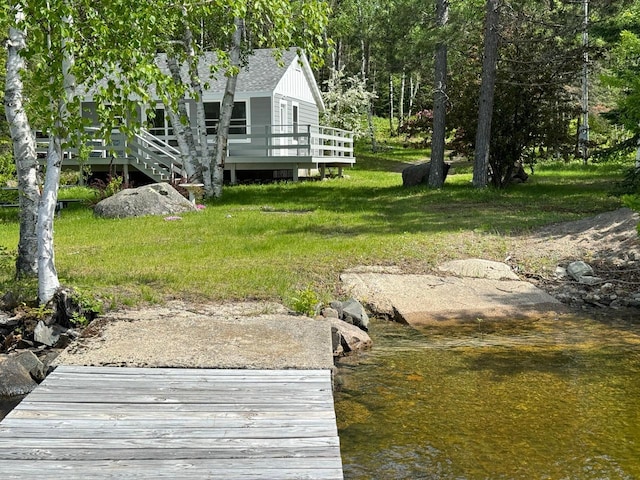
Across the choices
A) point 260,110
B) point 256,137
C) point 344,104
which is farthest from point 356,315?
point 344,104

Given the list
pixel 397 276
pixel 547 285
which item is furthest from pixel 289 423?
pixel 547 285

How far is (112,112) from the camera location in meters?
6.81

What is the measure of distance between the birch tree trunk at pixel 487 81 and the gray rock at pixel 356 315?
1302 cm

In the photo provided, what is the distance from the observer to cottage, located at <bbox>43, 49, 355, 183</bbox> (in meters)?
25.0

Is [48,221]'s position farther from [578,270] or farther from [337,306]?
[578,270]

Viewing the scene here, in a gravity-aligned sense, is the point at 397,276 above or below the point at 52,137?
below

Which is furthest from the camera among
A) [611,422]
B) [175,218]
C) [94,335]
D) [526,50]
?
[526,50]

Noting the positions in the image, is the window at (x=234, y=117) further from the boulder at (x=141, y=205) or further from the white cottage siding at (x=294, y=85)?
the boulder at (x=141, y=205)

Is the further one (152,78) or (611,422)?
(152,78)

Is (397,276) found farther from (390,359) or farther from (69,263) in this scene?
(69,263)

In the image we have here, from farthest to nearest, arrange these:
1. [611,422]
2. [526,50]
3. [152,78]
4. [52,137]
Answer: [526,50] → [52,137] → [152,78] → [611,422]

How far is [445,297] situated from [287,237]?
161 inches

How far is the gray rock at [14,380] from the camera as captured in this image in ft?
21.0

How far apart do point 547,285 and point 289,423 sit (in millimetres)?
6702
